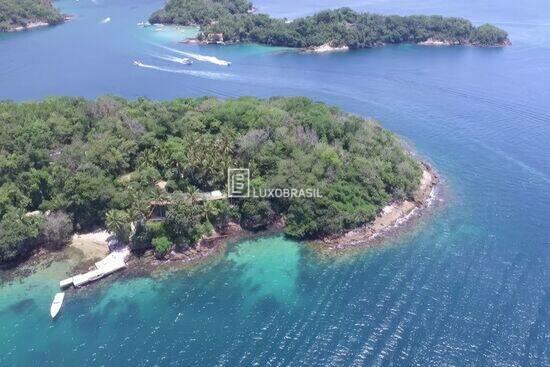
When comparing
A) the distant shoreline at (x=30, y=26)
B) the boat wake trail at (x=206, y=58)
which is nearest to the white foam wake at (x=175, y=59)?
the boat wake trail at (x=206, y=58)

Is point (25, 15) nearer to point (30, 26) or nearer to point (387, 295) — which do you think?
point (30, 26)

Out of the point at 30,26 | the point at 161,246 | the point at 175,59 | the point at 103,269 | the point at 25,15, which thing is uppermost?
the point at 25,15

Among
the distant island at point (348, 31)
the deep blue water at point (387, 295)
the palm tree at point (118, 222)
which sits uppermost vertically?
the distant island at point (348, 31)

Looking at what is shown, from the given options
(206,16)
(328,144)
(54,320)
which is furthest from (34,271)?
(206,16)

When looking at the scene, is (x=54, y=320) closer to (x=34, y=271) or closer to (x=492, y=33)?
(x=34, y=271)

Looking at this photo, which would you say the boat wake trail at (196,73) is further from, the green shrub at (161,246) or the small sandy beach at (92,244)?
the green shrub at (161,246)

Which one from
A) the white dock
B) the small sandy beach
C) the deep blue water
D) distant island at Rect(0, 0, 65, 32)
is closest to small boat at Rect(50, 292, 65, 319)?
the deep blue water

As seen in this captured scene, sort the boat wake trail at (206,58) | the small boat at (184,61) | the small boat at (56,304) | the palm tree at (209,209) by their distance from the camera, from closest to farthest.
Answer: the small boat at (56,304), the palm tree at (209,209), the small boat at (184,61), the boat wake trail at (206,58)

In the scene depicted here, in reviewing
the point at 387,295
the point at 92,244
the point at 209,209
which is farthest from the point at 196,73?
the point at 387,295
